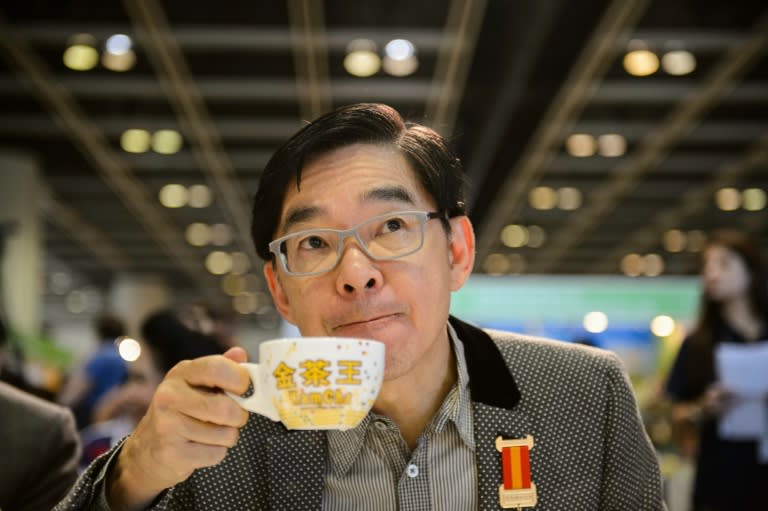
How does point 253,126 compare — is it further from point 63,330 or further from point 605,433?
point 63,330

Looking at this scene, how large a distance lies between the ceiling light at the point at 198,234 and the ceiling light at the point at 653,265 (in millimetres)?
9301

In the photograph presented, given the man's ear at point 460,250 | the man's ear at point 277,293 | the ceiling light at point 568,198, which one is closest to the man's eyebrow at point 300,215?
the man's ear at point 277,293

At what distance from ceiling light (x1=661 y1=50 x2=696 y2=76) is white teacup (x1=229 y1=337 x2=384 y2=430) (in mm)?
8405

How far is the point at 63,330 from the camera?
117ft

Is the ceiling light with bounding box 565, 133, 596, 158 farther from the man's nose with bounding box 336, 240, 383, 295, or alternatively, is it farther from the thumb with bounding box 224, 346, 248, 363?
the thumb with bounding box 224, 346, 248, 363

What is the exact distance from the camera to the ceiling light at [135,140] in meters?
11.6

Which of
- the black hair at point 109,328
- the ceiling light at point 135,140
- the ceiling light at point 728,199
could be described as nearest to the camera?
the black hair at point 109,328

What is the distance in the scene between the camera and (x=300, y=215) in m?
1.55

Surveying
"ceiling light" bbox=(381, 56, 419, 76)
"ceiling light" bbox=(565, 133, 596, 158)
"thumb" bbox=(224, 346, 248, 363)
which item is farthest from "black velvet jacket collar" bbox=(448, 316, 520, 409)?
"ceiling light" bbox=(565, 133, 596, 158)

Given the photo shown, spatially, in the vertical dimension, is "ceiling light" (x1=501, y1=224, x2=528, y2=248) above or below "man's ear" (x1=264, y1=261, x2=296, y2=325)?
above

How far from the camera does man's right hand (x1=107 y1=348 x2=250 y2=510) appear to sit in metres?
1.21

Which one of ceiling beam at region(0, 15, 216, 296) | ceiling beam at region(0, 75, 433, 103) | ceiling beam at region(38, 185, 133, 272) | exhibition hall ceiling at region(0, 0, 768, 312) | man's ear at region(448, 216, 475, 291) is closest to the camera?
man's ear at region(448, 216, 475, 291)

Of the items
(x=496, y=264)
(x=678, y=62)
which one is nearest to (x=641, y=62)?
(x=678, y=62)

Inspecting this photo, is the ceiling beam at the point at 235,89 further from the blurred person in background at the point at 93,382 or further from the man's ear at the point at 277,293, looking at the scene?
the man's ear at the point at 277,293
